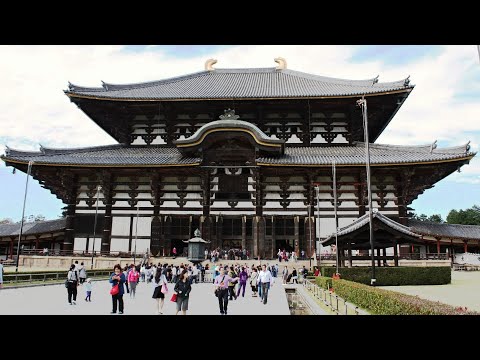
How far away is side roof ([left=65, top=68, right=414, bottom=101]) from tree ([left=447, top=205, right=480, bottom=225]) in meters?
62.4

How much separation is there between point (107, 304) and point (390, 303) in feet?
37.4

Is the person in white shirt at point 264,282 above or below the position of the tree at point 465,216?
below

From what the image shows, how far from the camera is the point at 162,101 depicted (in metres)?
38.9

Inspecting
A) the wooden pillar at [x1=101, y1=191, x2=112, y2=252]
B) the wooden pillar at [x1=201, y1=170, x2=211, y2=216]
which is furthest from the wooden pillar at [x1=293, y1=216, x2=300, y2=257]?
the wooden pillar at [x1=101, y1=191, x2=112, y2=252]

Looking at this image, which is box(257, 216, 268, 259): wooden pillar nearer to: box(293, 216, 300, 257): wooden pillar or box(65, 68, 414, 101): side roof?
box(293, 216, 300, 257): wooden pillar

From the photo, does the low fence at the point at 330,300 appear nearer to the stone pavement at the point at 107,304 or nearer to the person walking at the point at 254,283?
the stone pavement at the point at 107,304

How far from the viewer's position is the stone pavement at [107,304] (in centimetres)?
1450

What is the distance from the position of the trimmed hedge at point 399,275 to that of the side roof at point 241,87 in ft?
56.8

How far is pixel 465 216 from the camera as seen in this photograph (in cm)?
9369

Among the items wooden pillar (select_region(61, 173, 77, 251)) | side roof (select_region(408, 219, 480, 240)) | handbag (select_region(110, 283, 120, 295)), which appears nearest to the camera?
handbag (select_region(110, 283, 120, 295))

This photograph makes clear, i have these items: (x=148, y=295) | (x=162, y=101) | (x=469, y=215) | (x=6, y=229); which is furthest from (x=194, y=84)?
(x=469, y=215)

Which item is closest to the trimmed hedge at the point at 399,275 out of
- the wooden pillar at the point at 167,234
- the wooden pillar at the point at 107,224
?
the wooden pillar at the point at 167,234

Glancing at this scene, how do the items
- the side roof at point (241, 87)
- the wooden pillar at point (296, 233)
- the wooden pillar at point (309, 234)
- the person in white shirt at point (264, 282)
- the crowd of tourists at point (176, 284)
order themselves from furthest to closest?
the side roof at point (241, 87) < the wooden pillar at point (296, 233) < the wooden pillar at point (309, 234) < the person in white shirt at point (264, 282) < the crowd of tourists at point (176, 284)

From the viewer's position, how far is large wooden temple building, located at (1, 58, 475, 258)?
34.9 m
